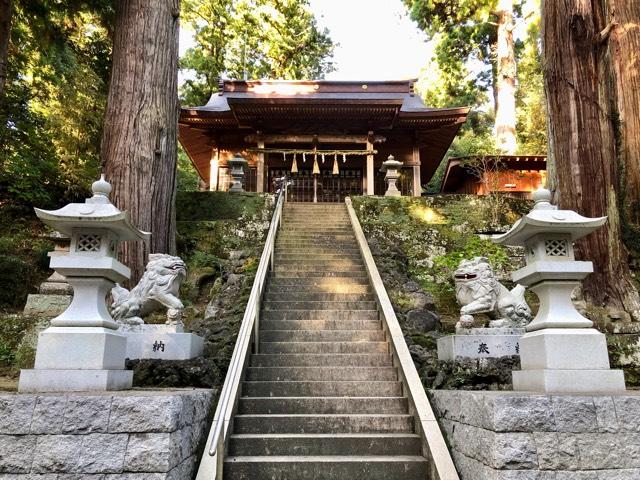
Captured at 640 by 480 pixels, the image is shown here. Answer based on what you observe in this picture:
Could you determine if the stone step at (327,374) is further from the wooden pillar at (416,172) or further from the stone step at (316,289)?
the wooden pillar at (416,172)

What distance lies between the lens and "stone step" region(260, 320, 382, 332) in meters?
6.46

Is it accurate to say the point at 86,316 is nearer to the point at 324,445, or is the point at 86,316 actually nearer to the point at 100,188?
the point at 100,188

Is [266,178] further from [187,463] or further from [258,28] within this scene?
[187,463]

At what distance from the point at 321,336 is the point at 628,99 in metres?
8.12

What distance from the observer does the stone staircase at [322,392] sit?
13.1 feet

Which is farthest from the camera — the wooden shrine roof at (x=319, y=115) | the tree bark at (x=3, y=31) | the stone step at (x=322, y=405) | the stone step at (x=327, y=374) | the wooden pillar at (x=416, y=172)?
the wooden pillar at (x=416, y=172)

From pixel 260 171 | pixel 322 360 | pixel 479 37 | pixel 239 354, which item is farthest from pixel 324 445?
pixel 479 37

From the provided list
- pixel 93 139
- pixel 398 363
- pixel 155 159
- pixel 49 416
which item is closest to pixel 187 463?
pixel 49 416

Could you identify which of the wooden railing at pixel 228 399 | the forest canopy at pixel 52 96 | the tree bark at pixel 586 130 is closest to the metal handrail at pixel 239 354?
the wooden railing at pixel 228 399

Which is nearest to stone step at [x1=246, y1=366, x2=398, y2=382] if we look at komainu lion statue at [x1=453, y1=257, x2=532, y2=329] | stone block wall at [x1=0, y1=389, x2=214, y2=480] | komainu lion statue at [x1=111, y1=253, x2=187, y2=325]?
komainu lion statue at [x1=453, y1=257, x2=532, y2=329]

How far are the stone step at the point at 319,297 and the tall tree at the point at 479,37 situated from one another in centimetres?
1610

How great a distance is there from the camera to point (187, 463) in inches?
136

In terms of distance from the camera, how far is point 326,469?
3965 mm

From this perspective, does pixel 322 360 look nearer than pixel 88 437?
No
